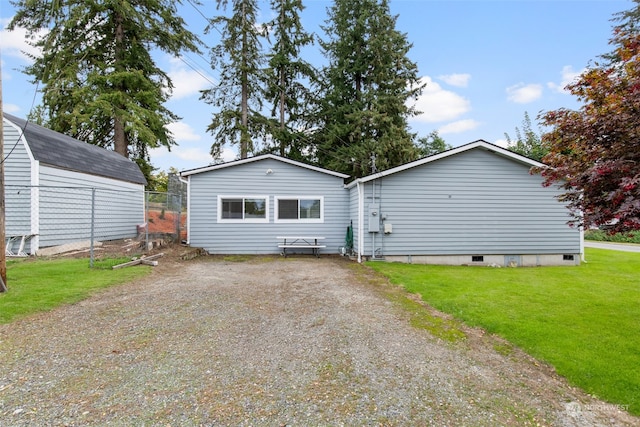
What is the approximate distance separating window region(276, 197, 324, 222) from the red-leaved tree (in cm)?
787

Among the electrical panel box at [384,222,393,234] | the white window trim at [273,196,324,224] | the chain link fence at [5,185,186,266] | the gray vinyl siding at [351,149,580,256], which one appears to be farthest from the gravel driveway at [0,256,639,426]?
the white window trim at [273,196,324,224]

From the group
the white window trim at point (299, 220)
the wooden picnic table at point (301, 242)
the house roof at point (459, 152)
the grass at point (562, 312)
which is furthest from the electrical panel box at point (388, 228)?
the white window trim at point (299, 220)

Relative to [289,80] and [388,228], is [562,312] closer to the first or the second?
[388,228]

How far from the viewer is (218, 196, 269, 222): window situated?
1126cm

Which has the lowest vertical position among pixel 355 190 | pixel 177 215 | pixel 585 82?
pixel 177 215

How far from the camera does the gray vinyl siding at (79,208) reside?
920 cm

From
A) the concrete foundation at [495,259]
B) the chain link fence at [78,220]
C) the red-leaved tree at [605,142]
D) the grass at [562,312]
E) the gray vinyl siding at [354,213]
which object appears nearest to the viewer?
the grass at [562,312]

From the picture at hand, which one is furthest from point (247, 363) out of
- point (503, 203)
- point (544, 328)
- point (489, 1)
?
point (489, 1)

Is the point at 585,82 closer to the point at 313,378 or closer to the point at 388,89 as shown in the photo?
the point at 313,378

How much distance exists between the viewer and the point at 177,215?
39.3 feet

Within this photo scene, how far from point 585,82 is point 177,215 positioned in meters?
11.8

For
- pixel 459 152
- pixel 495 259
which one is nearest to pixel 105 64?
pixel 459 152

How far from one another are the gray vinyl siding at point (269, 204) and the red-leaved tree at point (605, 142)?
7.76 meters

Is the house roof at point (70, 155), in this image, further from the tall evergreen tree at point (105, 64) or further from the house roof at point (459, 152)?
the house roof at point (459, 152)
